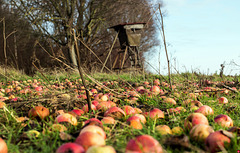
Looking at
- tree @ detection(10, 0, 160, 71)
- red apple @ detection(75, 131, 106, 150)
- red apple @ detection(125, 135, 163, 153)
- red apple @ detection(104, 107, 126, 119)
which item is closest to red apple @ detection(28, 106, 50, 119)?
red apple @ detection(104, 107, 126, 119)

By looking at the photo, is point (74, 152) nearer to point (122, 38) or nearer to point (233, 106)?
point (233, 106)

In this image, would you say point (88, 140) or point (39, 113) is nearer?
point (88, 140)

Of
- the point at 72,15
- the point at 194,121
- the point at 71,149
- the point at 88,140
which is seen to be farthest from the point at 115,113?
the point at 72,15

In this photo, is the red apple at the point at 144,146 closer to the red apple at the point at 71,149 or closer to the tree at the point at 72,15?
the red apple at the point at 71,149

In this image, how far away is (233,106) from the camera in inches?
96.9

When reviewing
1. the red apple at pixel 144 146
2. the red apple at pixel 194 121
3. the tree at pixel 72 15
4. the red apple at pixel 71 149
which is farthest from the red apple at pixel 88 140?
the tree at pixel 72 15

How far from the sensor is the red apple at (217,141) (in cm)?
116

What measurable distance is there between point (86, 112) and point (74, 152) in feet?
3.47

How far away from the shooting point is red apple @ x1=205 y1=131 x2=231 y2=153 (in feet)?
3.80

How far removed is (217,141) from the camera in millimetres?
1156

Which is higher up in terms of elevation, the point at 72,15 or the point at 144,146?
Answer: the point at 72,15

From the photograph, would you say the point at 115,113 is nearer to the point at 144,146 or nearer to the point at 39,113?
the point at 39,113

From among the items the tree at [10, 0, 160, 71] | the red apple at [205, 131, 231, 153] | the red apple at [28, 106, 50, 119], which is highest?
the tree at [10, 0, 160, 71]

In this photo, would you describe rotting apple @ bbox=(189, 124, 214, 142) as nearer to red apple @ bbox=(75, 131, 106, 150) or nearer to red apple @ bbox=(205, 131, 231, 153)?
red apple @ bbox=(205, 131, 231, 153)
